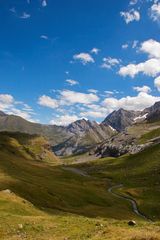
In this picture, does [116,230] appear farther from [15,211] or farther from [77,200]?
[77,200]

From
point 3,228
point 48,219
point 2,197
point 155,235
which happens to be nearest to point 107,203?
point 2,197

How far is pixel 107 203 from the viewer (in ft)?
447

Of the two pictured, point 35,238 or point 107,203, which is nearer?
point 35,238

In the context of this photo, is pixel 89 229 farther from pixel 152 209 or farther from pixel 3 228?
pixel 152 209

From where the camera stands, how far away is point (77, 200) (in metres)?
122

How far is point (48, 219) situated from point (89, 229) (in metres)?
10.8

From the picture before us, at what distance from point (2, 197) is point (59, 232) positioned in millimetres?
28760

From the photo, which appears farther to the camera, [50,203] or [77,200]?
[77,200]

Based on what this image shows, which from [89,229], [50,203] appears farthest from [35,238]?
[50,203]

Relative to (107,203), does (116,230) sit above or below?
above

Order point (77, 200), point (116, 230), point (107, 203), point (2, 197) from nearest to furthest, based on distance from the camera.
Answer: point (116, 230) < point (2, 197) < point (77, 200) < point (107, 203)

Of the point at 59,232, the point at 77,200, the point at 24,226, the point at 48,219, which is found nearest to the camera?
the point at 59,232

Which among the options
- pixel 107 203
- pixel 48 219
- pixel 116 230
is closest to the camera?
pixel 116 230

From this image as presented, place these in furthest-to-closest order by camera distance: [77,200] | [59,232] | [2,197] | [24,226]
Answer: [77,200] → [2,197] → [24,226] → [59,232]
